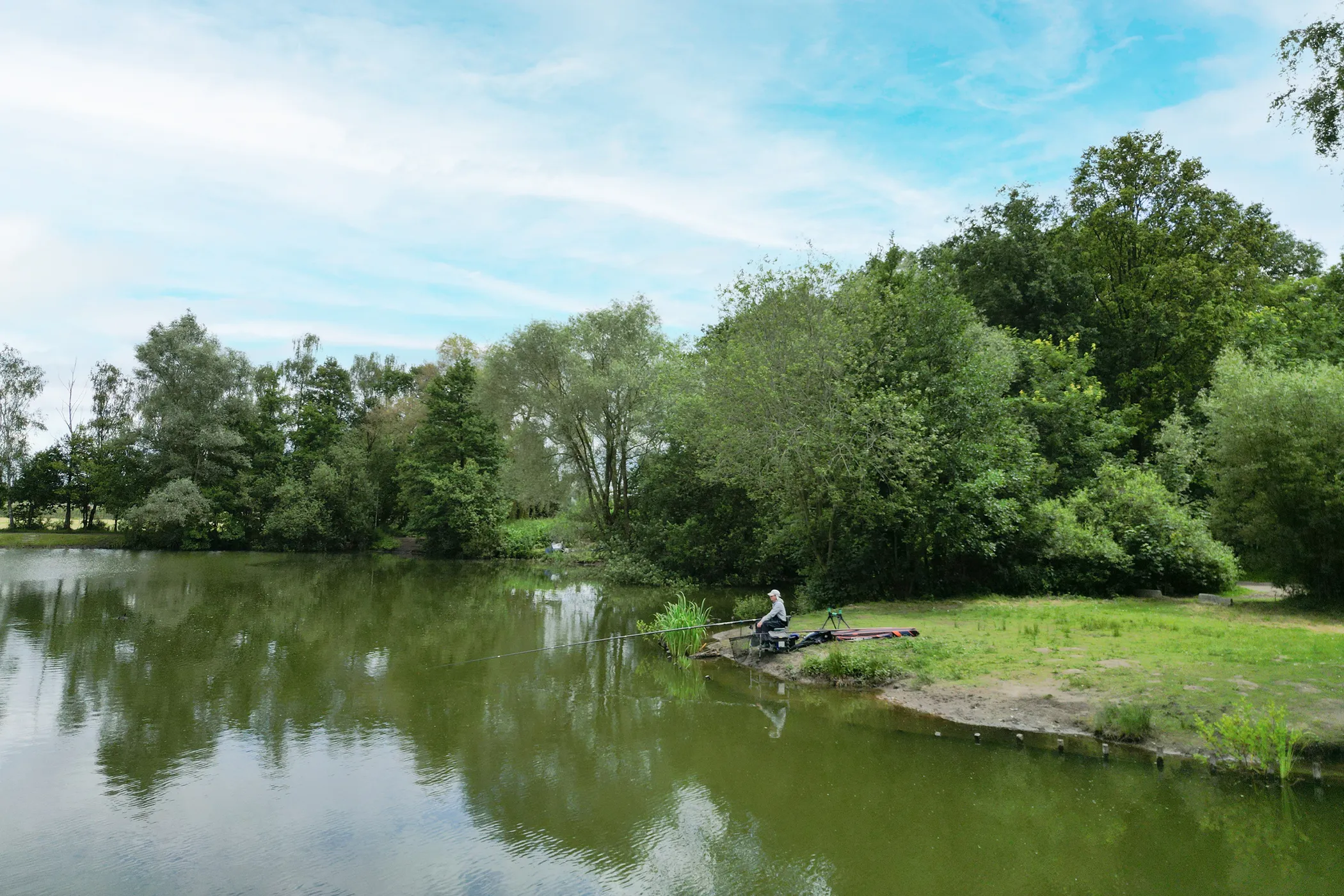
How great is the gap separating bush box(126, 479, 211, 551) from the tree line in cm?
20

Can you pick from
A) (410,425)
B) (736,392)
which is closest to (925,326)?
(736,392)

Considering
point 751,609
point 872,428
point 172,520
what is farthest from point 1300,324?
point 172,520

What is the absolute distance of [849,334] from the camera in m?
19.5

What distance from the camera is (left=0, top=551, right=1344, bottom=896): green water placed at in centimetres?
631

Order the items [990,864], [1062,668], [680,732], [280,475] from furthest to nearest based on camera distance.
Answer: [280,475] < [1062,668] < [680,732] < [990,864]

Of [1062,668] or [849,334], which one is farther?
[849,334]

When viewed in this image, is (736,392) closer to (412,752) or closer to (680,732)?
(680,732)

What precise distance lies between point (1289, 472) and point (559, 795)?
1604 centimetres

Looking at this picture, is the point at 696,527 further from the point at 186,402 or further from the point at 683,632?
the point at 186,402

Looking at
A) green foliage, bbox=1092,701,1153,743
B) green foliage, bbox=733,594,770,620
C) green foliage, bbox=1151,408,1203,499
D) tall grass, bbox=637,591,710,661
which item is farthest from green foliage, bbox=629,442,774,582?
green foliage, bbox=1092,701,1153,743

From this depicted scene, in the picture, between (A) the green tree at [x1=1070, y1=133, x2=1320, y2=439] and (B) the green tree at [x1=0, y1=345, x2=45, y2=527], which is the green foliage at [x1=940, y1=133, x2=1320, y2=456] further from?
(B) the green tree at [x1=0, y1=345, x2=45, y2=527]

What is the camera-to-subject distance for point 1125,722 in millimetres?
8953

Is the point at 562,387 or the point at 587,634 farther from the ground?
the point at 562,387

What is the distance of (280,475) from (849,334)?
38707mm
